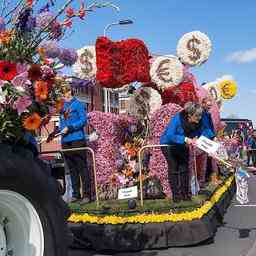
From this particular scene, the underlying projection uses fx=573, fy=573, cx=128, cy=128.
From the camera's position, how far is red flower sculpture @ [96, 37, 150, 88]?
27.8 ft

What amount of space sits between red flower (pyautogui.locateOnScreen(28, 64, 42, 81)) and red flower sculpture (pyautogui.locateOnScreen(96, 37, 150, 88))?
4.33m

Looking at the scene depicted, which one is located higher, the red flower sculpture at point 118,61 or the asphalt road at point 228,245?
the red flower sculpture at point 118,61

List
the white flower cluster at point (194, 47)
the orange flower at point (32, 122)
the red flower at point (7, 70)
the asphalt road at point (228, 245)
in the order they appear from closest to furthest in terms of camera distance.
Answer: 1. the red flower at point (7, 70)
2. the orange flower at point (32, 122)
3. the asphalt road at point (228, 245)
4. the white flower cluster at point (194, 47)

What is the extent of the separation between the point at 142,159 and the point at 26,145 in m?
4.56

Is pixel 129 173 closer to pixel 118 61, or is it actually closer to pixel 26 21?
pixel 118 61

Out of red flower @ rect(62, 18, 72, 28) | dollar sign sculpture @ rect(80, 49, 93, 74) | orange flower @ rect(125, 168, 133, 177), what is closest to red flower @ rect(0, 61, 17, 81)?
red flower @ rect(62, 18, 72, 28)

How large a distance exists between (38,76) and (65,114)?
2.43ft

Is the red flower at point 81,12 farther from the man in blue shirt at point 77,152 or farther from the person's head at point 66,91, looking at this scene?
the man in blue shirt at point 77,152

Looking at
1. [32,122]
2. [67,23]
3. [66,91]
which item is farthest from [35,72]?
[67,23]

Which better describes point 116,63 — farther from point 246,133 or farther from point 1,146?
point 246,133

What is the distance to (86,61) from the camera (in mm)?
9156

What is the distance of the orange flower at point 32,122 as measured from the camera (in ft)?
13.4

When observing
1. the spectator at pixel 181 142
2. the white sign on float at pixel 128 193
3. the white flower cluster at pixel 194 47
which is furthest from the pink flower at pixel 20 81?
the white flower cluster at pixel 194 47

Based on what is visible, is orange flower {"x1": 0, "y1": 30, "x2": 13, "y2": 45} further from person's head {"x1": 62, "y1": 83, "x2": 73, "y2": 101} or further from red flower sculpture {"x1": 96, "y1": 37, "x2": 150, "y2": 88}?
red flower sculpture {"x1": 96, "y1": 37, "x2": 150, "y2": 88}
